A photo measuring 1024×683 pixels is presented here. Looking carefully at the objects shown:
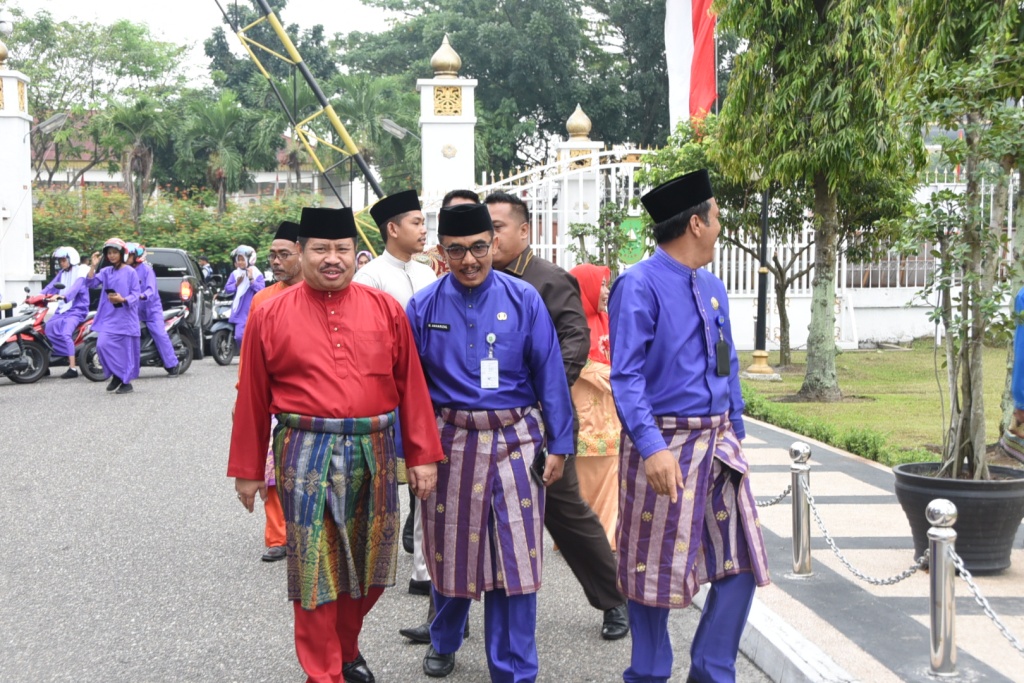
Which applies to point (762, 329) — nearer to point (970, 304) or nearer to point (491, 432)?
point (970, 304)

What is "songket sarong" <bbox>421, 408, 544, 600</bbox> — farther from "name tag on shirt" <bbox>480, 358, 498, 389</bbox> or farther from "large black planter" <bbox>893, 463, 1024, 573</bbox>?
"large black planter" <bbox>893, 463, 1024, 573</bbox>

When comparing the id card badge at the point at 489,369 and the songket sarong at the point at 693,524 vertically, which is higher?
the id card badge at the point at 489,369

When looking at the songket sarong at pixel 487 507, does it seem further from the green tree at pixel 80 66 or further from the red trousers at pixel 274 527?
the green tree at pixel 80 66

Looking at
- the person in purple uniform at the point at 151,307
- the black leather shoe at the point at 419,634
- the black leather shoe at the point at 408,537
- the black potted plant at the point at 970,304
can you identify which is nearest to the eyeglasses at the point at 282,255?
the black leather shoe at the point at 408,537

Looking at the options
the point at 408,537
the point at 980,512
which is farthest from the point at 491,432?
the point at 980,512

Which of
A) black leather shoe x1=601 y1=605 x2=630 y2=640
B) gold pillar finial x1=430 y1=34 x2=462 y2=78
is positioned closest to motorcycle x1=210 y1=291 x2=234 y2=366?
gold pillar finial x1=430 y1=34 x2=462 y2=78

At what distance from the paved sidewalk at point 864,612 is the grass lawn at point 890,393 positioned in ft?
7.72

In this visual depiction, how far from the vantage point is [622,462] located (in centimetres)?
424

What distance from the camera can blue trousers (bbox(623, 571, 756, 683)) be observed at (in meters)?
4.06

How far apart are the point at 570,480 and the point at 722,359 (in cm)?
114

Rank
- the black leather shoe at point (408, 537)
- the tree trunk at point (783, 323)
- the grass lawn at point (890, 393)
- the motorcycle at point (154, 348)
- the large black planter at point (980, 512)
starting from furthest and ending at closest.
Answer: the tree trunk at point (783, 323) < the motorcycle at point (154, 348) < the grass lawn at point (890, 393) < the black leather shoe at point (408, 537) < the large black planter at point (980, 512)

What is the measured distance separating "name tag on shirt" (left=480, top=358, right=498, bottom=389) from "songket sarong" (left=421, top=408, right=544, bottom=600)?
10 cm

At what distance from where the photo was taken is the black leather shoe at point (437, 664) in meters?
4.66

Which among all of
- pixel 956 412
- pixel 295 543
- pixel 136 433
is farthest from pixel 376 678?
pixel 136 433
